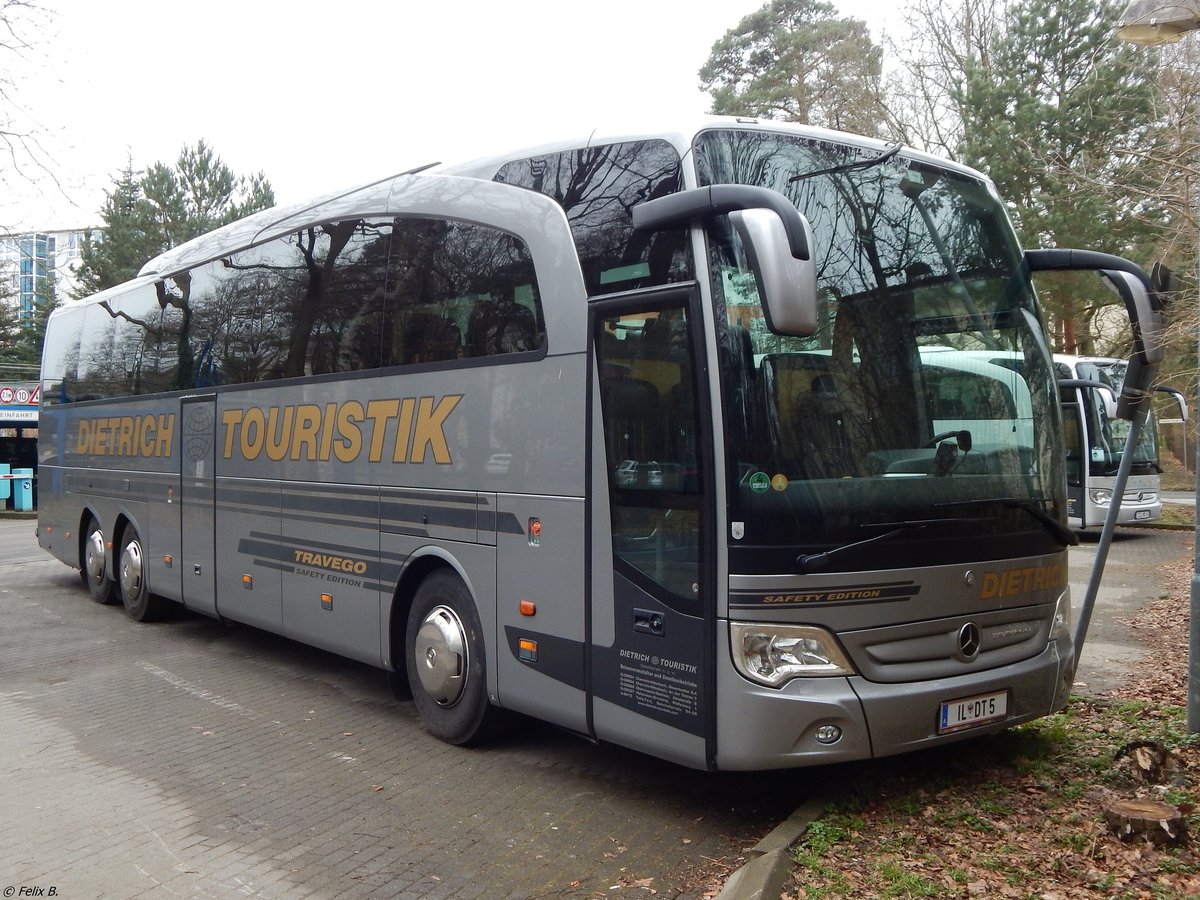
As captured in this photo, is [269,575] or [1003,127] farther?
[1003,127]

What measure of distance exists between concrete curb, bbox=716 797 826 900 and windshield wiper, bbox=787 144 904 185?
3.08 metres

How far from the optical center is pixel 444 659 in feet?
21.8

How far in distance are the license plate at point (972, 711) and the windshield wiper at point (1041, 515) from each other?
90cm

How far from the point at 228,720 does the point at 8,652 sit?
3771mm

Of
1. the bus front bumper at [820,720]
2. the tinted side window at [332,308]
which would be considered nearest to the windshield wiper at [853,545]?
the bus front bumper at [820,720]

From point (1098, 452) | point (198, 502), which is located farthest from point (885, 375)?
point (1098, 452)

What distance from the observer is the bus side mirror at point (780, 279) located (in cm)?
432

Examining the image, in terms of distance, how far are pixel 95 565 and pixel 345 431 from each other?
6.85m

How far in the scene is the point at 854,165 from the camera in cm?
543

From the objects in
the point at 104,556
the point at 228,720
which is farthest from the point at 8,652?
the point at 228,720

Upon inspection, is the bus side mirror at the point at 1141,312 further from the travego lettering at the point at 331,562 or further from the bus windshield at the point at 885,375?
the travego lettering at the point at 331,562

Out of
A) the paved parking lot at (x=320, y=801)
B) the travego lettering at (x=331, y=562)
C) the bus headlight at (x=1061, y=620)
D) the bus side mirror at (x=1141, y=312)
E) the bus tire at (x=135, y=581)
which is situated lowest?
the paved parking lot at (x=320, y=801)

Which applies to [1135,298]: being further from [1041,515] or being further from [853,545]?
[853,545]

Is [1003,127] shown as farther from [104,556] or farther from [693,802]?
[693,802]
